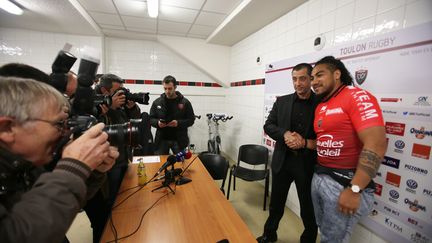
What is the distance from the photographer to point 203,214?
1197 mm

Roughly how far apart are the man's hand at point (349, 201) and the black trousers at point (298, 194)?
0.54 meters

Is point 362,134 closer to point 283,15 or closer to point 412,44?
point 412,44

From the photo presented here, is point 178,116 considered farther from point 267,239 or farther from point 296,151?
point 267,239

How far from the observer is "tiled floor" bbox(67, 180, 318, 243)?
6.76 feet

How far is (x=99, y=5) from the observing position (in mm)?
2754

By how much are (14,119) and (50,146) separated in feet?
0.43

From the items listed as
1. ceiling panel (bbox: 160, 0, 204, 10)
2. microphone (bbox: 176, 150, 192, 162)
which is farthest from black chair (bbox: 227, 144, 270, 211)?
ceiling panel (bbox: 160, 0, 204, 10)

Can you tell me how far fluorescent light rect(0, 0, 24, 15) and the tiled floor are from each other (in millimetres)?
2748

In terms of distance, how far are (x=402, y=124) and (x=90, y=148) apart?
6.26 ft

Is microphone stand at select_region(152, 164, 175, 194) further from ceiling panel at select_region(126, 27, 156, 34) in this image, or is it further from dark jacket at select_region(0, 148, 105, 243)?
ceiling panel at select_region(126, 27, 156, 34)

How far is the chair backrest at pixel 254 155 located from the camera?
9.09 ft

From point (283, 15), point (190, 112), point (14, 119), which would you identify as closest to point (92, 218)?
point (14, 119)

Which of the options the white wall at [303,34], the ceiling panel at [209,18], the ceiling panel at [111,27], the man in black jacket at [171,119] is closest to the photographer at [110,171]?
the man in black jacket at [171,119]

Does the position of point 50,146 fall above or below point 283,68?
below
